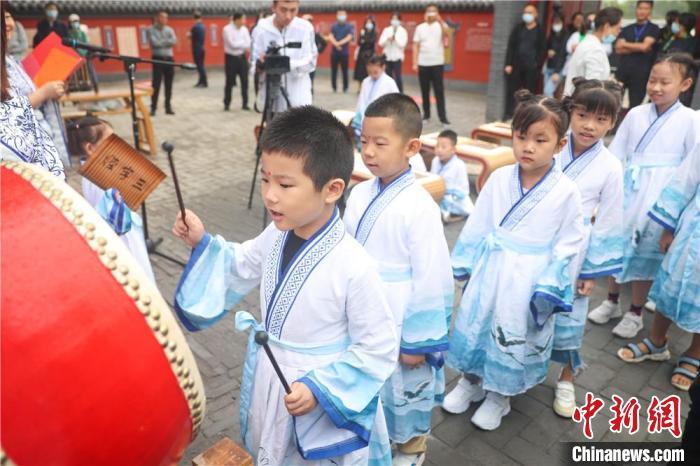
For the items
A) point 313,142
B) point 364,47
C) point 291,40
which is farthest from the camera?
point 364,47

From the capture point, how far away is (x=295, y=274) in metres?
1.64

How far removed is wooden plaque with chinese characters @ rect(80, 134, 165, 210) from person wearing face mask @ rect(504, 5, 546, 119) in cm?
782

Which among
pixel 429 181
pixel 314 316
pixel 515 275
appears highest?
pixel 314 316

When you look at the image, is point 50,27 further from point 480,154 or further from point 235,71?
point 480,154

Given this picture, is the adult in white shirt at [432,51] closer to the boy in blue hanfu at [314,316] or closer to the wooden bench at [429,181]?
the wooden bench at [429,181]

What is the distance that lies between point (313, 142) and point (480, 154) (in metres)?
4.84

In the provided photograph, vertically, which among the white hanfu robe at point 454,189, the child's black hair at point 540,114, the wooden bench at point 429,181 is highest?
the child's black hair at point 540,114

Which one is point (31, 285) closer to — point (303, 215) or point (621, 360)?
point (303, 215)

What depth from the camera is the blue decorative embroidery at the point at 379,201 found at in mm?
2160

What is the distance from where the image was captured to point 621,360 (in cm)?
327

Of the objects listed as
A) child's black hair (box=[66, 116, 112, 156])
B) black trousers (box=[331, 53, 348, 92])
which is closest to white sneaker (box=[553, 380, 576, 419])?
child's black hair (box=[66, 116, 112, 156])

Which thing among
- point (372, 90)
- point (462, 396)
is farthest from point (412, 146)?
point (372, 90)

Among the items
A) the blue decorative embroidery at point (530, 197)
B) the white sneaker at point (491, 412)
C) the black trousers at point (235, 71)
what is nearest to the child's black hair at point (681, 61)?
the blue decorative embroidery at point (530, 197)

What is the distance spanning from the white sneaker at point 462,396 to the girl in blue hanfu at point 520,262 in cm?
11
